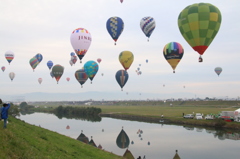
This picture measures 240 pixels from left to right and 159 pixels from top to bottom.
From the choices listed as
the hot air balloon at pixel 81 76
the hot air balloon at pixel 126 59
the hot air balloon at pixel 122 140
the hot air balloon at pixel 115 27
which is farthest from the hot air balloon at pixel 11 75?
the hot air balloon at pixel 122 140

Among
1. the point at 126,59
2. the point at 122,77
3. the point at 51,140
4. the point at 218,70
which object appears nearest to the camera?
the point at 51,140

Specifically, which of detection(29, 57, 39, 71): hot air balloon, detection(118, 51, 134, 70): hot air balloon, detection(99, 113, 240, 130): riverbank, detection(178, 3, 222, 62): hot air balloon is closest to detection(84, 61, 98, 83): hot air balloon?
detection(118, 51, 134, 70): hot air balloon

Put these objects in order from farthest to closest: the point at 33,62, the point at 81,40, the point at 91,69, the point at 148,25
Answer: the point at 33,62 < the point at 91,69 < the point at 148,25 < the point at 81,40

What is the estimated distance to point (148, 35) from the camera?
172ft

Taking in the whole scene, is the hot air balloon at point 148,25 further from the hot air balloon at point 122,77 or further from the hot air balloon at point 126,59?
the hot air balloon at point 122,77

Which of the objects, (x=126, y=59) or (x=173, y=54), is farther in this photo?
(x=126, y=59)

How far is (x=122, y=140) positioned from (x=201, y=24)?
20901 mm

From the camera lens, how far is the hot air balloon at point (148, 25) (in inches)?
2058

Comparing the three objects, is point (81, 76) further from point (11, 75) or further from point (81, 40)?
point (11, 75)

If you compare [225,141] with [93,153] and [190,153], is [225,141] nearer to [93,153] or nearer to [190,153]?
[190,153]

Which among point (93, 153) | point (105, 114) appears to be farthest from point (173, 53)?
point (105, 114)

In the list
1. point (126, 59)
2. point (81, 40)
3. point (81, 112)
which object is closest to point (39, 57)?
point (81, 112)

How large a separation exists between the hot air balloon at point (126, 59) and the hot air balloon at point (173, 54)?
12446 mm

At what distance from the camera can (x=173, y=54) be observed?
41594 millimetres
